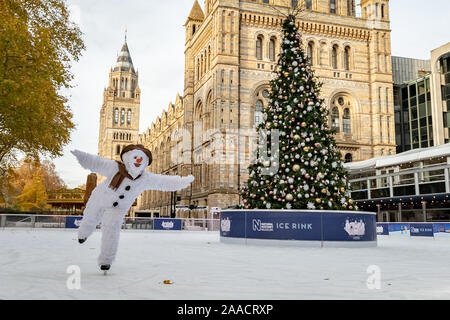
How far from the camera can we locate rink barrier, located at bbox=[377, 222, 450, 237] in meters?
22.9

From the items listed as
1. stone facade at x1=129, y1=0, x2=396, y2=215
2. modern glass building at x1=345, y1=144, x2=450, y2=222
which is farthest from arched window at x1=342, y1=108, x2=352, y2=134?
modern glass building at x1=345, y1=144, x2=450, y2=222

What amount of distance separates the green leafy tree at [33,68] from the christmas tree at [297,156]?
7400 millimetres

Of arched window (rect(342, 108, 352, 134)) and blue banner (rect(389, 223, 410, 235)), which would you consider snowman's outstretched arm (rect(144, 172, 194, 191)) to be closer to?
blue banner (rect(389, 223, 410, 235))

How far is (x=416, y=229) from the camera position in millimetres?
24359

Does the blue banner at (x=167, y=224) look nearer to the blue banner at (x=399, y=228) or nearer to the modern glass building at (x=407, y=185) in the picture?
the blue banner at (x=399, y=228)

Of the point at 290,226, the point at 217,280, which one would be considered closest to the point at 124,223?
the point at 290,226

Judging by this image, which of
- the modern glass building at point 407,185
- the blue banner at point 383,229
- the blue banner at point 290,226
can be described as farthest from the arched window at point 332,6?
the blue banner at point 290,226

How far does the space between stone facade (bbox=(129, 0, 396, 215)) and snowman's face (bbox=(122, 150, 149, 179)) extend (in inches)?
1256

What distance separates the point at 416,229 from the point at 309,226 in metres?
14.6

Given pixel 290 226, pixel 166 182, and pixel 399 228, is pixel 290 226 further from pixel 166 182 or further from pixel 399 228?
pixel 399 228

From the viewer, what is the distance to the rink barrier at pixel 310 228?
1284 centimetres
